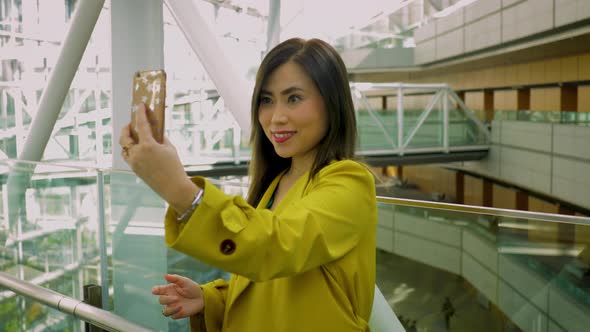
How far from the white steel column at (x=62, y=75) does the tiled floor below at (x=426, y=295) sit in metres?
3.60

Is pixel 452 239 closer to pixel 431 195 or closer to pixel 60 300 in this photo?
pixel 60 300

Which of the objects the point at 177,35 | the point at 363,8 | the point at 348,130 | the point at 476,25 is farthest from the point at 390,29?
the point at 348,130

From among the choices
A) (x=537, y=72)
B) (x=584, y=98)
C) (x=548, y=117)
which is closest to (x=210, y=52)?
(x=548, y=117)

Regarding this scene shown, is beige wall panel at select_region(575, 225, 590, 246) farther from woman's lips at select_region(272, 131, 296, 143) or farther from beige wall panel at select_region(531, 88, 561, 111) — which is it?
beige wall panel at select_region(531, 88, 561, 111)

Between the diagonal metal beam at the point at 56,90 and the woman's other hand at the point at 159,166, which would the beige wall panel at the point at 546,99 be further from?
the woman's other hand at the point at 159,166

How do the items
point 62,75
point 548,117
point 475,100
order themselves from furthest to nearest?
1. point 475,100
2. point 548,117
3. point 62,75

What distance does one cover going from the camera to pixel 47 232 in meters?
4.58

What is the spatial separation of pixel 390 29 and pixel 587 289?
30.7m

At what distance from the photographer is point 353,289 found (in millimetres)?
1246

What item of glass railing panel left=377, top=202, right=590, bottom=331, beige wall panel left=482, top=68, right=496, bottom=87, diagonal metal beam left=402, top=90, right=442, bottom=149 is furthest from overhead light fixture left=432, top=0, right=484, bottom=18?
glass railing panel left=377, top=202, right=590, bottom=331

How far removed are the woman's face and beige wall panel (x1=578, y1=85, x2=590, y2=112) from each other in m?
20.9

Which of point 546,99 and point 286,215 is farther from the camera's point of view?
point 546,99

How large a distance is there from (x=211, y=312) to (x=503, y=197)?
24044 millimetres

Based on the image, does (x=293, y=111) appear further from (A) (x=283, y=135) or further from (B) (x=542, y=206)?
(B) (x=542, y=206)
